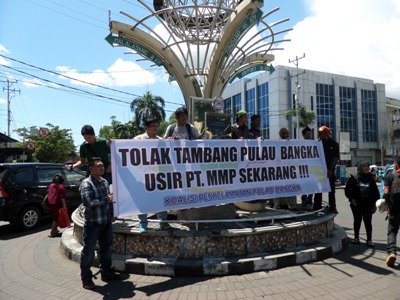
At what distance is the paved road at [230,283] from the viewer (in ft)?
12.7

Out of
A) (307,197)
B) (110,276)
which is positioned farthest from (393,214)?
(110,276)

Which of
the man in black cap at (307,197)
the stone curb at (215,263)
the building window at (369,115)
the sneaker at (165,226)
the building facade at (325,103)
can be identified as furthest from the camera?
the building window at (369,115)

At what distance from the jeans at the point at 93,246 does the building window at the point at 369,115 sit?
186 ft

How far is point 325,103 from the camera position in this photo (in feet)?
160

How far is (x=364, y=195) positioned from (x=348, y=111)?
51018mm

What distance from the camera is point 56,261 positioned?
5.29m

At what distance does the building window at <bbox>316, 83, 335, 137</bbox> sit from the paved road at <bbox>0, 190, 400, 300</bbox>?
153 ft

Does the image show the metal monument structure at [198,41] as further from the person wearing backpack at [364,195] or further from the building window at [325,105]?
the building window at [325,105]

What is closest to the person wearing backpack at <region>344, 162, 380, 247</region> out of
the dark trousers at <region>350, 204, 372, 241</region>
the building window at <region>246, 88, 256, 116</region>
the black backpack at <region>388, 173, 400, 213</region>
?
the dark trousers at <region>350, 204, 372, 241</region>

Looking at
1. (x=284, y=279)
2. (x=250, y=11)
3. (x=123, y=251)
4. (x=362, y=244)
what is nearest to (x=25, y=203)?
(x=123, y=251)

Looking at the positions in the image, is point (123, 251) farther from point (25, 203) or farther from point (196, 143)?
point (25, 203)

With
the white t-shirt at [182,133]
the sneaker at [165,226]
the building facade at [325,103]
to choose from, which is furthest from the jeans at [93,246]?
the building facade at [325,103]

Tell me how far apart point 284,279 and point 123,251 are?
2563 mm

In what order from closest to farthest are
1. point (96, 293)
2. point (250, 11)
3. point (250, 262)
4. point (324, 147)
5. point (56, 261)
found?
point (96, 293) < point (250, 262) < point (56, 261) < point (324, 147) < point (250, 11)
